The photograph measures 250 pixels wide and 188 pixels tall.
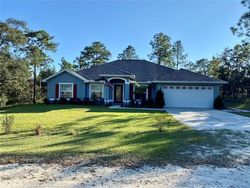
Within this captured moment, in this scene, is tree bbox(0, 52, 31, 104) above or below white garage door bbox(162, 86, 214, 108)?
above

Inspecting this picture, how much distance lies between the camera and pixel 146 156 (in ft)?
21.1

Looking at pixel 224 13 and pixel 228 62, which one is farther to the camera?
pixel 228 62

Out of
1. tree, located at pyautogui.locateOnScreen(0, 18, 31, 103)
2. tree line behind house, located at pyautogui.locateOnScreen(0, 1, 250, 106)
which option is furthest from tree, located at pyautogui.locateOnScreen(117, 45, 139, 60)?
tree, located at pyautogui.locateOnScreen(0, 18, 31, 103)

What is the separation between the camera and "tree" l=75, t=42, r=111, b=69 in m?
51.8

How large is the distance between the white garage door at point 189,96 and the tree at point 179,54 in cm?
2906

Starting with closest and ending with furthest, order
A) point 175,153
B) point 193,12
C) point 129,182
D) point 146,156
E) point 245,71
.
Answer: point 129,182, point 146,156, point 175,153, point 193,12, point 245,71

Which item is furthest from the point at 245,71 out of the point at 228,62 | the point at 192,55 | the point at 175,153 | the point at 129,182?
the point at 129,182

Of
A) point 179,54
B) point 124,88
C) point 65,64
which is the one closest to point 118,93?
point 124,88

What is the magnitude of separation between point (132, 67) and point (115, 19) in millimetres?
8018

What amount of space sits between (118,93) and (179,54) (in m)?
30.0

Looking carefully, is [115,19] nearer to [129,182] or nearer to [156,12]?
[156,12]

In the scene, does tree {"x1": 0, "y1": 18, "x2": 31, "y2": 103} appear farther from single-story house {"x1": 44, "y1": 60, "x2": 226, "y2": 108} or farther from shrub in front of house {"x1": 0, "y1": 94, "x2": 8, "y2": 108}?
single-story house {"x1": 44, "y1": 60, "x2": 226, "y2": 108}

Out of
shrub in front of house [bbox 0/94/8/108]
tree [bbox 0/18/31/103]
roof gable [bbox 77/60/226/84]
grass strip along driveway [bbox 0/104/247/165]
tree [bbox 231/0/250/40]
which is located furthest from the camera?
shrub in front of house [bbox 0/94/8/108]

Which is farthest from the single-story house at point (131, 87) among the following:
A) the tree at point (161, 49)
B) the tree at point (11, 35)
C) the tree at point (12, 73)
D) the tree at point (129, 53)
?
the tree at point (129, 53)
